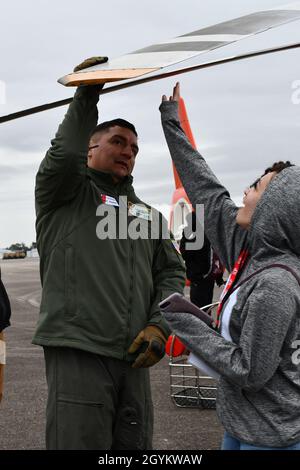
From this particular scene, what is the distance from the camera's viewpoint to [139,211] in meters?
3.28

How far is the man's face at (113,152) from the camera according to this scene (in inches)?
126

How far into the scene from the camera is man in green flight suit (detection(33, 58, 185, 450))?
285 centimetres

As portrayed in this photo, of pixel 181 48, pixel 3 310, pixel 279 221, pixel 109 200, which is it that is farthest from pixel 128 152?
pixel 3 310

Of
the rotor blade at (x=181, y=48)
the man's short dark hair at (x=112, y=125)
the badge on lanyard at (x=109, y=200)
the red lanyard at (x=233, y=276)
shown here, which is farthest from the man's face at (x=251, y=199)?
the man's short dark hair at (x=112, y=125)

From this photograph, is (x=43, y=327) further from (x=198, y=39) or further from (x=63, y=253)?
(x=198, y=39)

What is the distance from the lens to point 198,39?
7.88 ft

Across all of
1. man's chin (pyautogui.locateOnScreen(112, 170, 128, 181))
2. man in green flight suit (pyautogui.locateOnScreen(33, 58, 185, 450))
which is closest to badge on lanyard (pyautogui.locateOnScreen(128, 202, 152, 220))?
man in green flight suit (pyautogui.locateOnScreen(33, 58, 185, 450))

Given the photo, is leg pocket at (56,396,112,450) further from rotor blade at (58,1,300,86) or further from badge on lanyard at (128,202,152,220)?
rotor blade at (58,1,300,86)

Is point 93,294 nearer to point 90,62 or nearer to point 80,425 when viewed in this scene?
point 80,425

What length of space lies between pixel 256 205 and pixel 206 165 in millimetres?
524

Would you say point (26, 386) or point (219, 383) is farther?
point (26, 386)

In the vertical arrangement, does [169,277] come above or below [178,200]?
above

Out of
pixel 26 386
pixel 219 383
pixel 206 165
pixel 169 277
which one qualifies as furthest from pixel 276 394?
pixel 26 386
